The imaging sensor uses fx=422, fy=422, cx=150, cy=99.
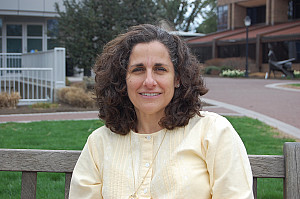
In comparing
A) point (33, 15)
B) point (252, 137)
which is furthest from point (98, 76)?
point (33, 15)

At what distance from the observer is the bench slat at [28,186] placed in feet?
7.70

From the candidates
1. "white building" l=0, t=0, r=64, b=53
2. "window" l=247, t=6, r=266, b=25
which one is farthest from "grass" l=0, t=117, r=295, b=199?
"window" l=247, t=6, r=266, b=25

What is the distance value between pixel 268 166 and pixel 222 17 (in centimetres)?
4084

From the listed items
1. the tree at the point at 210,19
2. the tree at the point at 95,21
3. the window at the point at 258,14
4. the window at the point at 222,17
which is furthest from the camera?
the tree at the point at 210,19

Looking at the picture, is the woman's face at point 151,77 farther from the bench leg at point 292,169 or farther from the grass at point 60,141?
the grass at point 60,141

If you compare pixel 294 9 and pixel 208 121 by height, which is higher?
pixel 294 9

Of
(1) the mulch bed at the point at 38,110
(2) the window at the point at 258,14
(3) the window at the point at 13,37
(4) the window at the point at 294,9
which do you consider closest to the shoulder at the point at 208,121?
(1) the mulch bed at the point at 38,110

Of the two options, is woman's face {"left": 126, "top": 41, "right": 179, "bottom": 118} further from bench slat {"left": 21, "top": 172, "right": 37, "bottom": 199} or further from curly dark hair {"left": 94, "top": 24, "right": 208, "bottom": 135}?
bench slat {"left": 21, "top": 172, "right": 37, "bottom": 199}

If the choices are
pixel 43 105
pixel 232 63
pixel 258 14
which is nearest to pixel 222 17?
pixel 258 14

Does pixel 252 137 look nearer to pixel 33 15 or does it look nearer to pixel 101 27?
pixel 101 27

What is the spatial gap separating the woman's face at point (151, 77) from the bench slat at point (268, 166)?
558 mm

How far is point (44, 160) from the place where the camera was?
233cm

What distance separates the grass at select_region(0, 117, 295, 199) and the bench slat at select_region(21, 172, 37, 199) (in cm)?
155

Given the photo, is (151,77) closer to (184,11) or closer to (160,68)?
(160,68)
